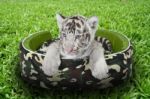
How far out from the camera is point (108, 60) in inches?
Answer: 158

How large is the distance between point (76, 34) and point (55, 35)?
2.62 m

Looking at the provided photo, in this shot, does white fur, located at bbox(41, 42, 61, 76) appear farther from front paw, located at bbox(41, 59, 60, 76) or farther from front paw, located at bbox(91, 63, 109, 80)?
front paw, located at bbox(91, 63, 109, 80)

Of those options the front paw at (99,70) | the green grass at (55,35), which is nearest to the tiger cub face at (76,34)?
the front paw at (99,70)

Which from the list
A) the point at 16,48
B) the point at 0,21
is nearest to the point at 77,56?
the point at 16,48

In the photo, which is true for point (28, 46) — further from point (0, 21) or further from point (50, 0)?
point (50, 0)

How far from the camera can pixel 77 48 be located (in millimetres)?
3920

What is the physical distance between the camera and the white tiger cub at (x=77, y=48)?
391cm

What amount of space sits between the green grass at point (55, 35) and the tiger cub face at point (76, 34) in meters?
0.65

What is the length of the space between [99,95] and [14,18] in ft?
15.0

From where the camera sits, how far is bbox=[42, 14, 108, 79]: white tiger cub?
391 centimetres

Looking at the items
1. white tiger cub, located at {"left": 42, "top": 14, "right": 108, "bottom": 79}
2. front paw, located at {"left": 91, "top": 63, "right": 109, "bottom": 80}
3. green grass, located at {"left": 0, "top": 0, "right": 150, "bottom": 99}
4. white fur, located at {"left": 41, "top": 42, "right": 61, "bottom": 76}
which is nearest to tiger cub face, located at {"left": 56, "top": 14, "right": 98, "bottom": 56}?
white tiger cub, located at {"left": 42, "top": 14, "right": 108, "bottom": 79}

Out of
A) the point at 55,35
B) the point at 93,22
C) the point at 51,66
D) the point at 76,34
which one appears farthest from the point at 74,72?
the point at 55,35

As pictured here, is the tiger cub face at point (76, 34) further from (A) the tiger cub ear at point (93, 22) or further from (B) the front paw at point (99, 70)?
(B) the front paw at point (99, 70)

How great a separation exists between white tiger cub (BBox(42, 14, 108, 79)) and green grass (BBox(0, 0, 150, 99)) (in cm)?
47
